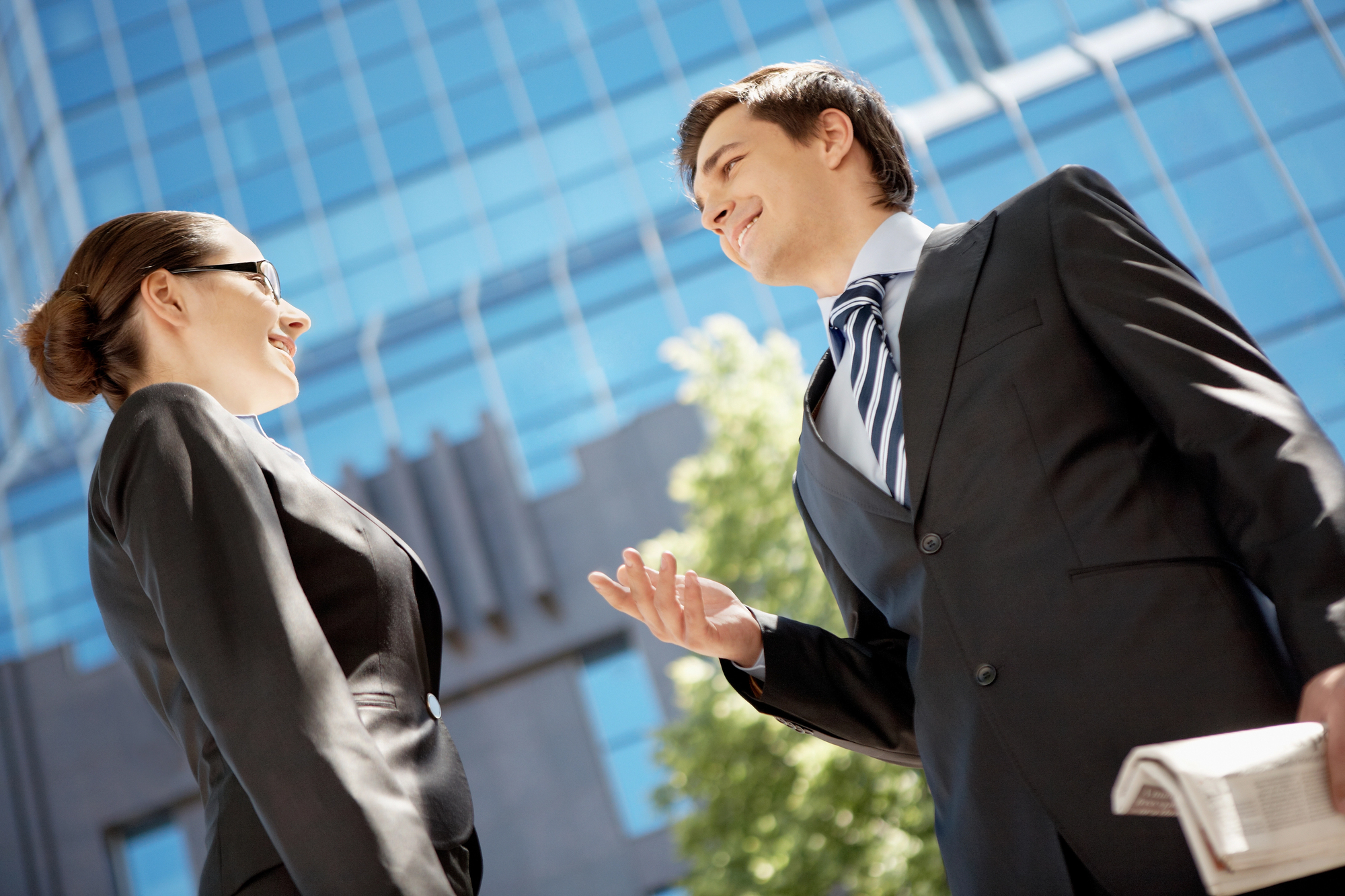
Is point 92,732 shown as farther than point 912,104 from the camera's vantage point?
No

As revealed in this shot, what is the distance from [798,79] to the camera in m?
3.07

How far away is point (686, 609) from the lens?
240 centimetres

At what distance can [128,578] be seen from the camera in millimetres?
1885

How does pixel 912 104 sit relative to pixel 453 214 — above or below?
below

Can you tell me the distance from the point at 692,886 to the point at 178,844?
11.2 metres

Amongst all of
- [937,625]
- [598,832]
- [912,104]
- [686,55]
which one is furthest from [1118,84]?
[937,625]

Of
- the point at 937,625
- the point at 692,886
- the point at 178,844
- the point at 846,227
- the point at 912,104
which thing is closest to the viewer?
the point at 937,625

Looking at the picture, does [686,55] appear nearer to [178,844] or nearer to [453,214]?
[453,214]

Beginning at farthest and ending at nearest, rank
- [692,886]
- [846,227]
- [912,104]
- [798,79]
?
[912,104], [692,886], [798,79], [846,227]

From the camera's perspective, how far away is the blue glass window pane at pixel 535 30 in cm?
2288

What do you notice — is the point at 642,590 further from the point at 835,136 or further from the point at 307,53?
the point at 307,53

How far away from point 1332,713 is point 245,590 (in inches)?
58.2

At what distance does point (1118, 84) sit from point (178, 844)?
18.4 metres

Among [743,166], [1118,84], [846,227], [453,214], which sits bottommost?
[846,227]
